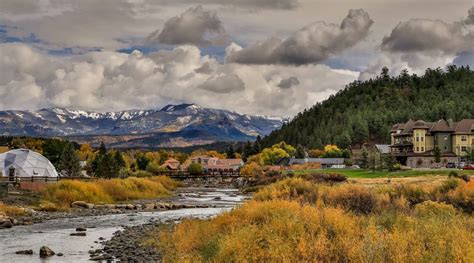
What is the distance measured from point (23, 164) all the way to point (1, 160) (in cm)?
411

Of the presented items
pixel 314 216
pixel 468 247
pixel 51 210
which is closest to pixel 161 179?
pixel 51 210

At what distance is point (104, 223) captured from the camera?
139ft

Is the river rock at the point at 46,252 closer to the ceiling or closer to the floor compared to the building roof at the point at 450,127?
closer to the floor

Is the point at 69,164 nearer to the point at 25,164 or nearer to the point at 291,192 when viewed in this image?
the point at 25,164

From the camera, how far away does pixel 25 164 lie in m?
92.2

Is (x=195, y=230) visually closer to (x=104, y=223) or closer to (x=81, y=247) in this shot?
(x=81, y=247)

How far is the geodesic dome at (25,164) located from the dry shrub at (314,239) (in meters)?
70.8

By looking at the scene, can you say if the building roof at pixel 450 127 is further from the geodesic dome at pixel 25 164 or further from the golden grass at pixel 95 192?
the geodesic dome at pixel 25 164

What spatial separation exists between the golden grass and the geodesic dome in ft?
62.3

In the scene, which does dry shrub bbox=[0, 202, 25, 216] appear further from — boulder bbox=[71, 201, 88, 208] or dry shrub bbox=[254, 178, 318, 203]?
dry shrub bbox=[254, 178, 318, 203]

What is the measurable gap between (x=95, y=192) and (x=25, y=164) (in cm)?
3145

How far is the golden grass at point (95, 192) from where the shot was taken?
2377 inches

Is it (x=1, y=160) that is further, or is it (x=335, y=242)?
(x=1, y=160)

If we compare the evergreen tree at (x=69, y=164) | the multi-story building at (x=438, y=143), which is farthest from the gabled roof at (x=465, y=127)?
the evergreen tree at (x=69, y=164)
